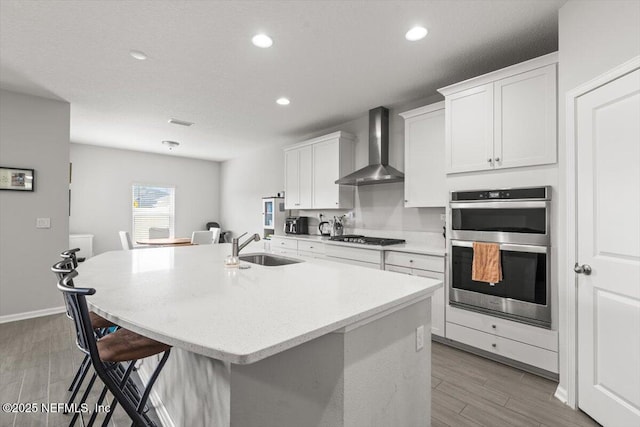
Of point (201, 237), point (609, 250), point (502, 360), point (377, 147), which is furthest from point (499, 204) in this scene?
point (201, 237)

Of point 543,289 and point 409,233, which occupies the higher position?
point 409,233

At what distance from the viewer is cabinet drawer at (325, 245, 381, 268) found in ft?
11.3

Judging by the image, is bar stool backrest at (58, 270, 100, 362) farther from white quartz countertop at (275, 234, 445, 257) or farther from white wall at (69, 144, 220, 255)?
white wall at (69, 144, 220, 255)

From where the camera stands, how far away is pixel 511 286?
243cm

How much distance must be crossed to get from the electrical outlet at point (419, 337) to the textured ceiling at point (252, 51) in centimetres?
211

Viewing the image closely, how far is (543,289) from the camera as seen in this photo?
226cm

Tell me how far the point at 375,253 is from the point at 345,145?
1828 mm

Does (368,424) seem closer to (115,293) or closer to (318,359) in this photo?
(318,359)

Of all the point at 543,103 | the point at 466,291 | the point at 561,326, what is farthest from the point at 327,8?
the point at 561,326

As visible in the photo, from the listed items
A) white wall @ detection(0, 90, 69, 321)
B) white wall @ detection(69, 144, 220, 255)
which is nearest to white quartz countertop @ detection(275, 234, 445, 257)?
white wall @ detection(0, 90, 69, 321)

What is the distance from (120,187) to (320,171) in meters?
4.79

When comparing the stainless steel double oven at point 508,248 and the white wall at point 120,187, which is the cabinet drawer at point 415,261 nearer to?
the stainless steel double oven at point 508,248

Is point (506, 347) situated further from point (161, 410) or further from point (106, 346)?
point (106, 346)

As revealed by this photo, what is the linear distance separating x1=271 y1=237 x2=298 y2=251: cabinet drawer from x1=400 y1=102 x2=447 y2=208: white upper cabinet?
6.51 ft
